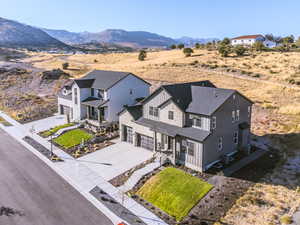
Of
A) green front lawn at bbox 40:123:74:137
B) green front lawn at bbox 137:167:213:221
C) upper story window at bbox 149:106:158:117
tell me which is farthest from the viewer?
green front lawn at bbox 40:123:74:137

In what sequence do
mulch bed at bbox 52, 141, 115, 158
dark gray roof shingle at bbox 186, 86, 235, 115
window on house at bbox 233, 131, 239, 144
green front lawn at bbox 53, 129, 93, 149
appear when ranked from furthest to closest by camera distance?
green front lawn at bbox 53, 129, 93, 149 < mulch bed at bbox 52, 141, 115, 158 < window on house at bbox 233, 131, 239, 144 < dark gray roof shingle at bbox 186, 86, 235, 115

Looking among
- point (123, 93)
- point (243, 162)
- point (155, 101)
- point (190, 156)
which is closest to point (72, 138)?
point (123, 93)

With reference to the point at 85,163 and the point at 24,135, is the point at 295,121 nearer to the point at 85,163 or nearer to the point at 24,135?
the point at 85,163

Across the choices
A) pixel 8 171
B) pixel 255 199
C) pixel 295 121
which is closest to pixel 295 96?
pixel 295 121

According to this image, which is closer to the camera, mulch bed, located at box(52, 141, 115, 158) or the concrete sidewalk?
the concrete sidewalk

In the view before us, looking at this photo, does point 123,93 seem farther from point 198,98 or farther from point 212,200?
point 212,200

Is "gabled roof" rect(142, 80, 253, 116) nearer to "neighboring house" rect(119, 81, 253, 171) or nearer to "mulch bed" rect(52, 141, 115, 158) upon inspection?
"neighboring house" rect(119, 81, 253, 171)

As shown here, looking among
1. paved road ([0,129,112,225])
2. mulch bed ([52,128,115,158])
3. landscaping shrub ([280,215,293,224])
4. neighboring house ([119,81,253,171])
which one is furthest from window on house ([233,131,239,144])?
paved road ([0,129,112,225])
